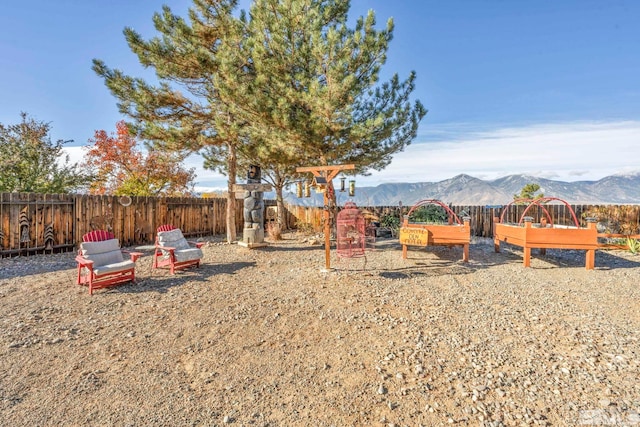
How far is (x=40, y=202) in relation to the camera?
7707 millimetres

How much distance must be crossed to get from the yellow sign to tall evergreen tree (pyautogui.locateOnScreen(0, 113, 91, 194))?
1053 cm

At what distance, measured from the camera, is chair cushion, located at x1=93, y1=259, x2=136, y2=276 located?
4988mm

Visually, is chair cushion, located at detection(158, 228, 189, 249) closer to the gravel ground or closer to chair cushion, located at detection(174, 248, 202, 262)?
chair cushion, located at detection(174, 248, 202, 262)

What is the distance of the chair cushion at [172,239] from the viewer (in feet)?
21.0

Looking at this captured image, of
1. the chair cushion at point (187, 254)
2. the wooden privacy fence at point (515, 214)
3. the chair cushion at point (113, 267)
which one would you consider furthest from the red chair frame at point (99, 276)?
the wooden privacy fence at point (515, 214)

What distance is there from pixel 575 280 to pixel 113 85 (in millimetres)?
11301

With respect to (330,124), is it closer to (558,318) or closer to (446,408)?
(558,318)

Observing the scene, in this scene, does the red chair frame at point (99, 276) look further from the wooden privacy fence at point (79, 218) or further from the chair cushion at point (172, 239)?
the wooden privacy fence at point (79, 218)

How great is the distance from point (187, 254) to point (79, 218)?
443 centimetres

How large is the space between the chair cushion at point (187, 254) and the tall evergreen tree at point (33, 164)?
6751 millimetres

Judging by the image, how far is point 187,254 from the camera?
245 inches

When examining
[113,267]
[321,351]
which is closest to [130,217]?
[113,267]

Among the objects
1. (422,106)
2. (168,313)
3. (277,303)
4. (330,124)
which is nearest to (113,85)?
(330,124)

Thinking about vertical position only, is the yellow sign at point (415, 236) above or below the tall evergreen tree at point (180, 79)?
below
